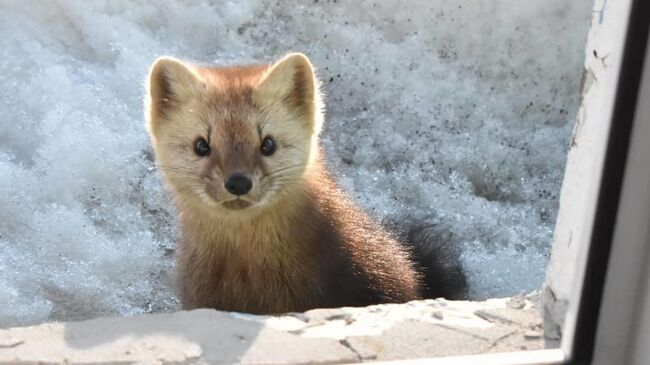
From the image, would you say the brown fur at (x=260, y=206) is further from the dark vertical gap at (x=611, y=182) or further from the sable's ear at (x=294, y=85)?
the dark vertical gap at (x=611, y=182)

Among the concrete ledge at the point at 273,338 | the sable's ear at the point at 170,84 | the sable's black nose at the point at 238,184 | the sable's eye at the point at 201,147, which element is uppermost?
the sable's ear at the point at 170,84

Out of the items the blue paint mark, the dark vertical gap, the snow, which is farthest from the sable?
the blue paint mark

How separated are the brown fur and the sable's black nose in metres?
0.07

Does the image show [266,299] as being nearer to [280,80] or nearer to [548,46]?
→ [280,80]

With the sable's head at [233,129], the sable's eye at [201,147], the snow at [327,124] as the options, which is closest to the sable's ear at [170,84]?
the sable's head at [233,129]

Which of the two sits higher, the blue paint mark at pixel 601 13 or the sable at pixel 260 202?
the blue paint mark at pixel 601 13

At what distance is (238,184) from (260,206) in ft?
0.44

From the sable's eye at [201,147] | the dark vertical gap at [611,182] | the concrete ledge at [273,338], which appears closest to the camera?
the dark vertical gap at [611,182]

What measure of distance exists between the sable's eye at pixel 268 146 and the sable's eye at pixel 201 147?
0.40 feet

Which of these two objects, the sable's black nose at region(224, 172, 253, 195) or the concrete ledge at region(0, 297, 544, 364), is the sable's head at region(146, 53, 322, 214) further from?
the concrete ledge at region(0, 297, 544, 364)

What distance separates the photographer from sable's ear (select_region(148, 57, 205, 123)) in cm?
226

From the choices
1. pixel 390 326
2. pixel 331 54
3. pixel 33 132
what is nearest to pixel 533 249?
pixel 331 54

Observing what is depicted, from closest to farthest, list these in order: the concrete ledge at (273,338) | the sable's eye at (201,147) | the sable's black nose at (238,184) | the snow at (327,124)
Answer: the concrete ledge at (273,338) < the sable's black nose at (238,184) < the sable's eye at (201,147) < the snow at (327,124)

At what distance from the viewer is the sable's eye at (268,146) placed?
2232 millimetres
